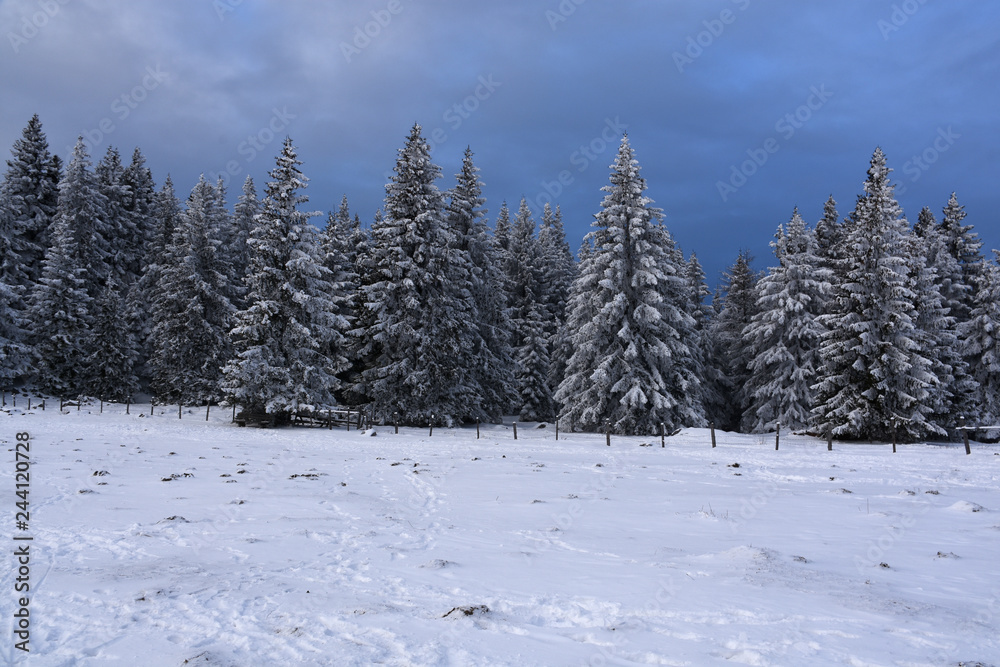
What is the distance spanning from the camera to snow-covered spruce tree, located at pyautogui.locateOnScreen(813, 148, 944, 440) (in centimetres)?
3022

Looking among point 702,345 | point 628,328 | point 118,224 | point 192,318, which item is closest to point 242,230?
point 192,318

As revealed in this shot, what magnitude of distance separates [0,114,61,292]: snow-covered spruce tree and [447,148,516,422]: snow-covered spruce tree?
115ft

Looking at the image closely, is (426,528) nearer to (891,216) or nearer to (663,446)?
(663,446)

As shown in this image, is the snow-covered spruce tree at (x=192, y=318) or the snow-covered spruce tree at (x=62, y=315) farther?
Result: the snow-covered spruce tree at (x=62, y=315)

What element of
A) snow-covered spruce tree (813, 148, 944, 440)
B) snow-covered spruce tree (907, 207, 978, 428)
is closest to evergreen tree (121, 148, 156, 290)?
snow-covered spruce tree (813, 148, 944, 440)

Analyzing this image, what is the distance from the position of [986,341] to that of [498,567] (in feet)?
137

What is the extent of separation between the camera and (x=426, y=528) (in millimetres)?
10391

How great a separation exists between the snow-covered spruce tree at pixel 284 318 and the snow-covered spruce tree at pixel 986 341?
129 feet

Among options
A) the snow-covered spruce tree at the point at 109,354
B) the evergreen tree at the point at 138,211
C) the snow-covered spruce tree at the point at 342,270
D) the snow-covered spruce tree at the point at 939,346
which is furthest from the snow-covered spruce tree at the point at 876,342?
the evergreen tree at the point at 138,211

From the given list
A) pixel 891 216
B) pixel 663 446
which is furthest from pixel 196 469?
pixel 891 216

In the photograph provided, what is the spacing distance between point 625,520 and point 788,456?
14.8 metres

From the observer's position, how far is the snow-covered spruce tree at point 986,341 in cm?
3603

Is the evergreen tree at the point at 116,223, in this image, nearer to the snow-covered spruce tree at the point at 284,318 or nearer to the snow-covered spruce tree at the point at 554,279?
the snow-covered spruce tree at the point at 284,318

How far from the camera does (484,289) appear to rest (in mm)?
39094
